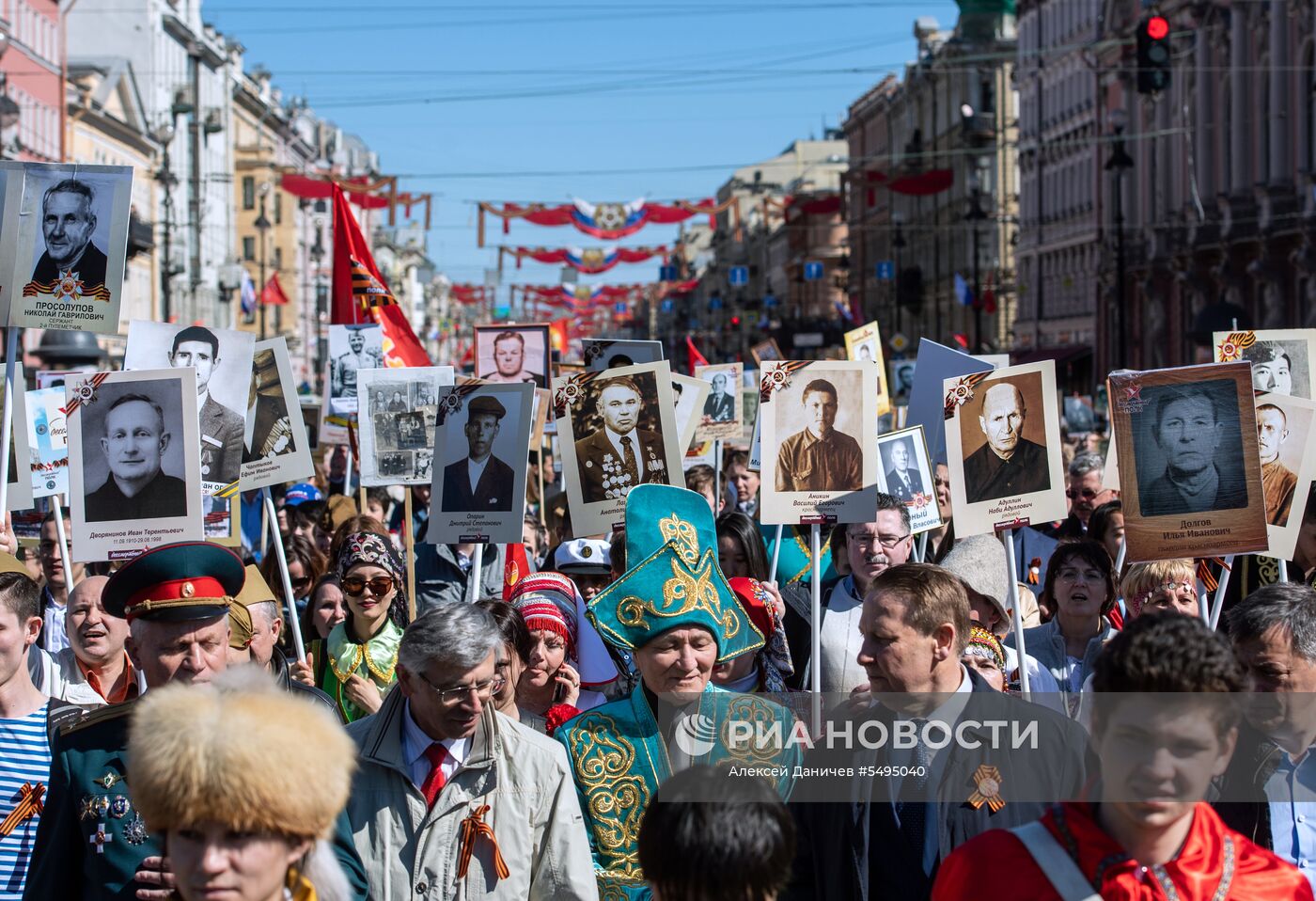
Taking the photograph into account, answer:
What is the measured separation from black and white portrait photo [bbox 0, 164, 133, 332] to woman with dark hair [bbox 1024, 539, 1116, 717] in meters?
3.90

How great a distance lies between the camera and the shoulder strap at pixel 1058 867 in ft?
10.2

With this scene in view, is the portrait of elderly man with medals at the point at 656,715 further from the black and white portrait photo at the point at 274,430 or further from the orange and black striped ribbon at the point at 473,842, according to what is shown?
the black and white portrait photo at the point at 274,430

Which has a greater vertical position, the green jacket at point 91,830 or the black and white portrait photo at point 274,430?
the black and white portrait photo at point 274,430

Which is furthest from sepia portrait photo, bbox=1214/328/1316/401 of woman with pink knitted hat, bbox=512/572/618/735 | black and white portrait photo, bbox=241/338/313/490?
black and white portrait photo, bbox=241/338/313/490

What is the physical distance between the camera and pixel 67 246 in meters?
7.43

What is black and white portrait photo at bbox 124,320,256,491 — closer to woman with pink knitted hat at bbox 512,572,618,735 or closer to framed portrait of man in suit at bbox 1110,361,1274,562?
woman with pink knitted hat at bbox 512,572,618,735

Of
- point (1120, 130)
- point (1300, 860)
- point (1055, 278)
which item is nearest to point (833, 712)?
point (1300, 860)

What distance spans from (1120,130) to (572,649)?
2603 centimetres

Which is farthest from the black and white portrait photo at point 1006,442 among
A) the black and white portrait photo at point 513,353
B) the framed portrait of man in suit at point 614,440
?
the black and white portrait photo at point 513,353

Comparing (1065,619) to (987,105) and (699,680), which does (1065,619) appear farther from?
(987,105)

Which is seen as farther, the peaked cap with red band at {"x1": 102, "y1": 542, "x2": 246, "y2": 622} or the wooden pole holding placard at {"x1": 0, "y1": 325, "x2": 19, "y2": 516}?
the wooden pole holding placard at {"x1": 0, "y1": 325, "x2": 19, "y2": 516}

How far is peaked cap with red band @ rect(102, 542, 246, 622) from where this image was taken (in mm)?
4480

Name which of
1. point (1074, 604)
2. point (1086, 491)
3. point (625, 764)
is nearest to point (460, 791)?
point (625, 764)

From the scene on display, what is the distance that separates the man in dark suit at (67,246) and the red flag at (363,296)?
4.56m
